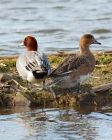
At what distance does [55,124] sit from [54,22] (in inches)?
399

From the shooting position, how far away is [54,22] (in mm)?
18984

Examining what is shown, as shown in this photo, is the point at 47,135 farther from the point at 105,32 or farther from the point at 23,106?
the point at 105,32

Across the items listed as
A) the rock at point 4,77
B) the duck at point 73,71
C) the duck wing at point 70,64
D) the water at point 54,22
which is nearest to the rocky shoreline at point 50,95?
the rock at point 4,77

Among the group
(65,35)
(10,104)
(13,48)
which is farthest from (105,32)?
(10,104)

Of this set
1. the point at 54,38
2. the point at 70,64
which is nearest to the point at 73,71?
the point at 70,64

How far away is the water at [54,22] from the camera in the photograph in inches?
630

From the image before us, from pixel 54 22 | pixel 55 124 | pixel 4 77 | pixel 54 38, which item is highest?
pixel 54 22

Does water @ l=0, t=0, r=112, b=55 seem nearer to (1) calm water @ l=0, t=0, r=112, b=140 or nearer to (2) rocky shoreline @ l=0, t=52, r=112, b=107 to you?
(1) calm water @ l=0, t=0, r=112, b=140

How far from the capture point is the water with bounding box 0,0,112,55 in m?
16.0

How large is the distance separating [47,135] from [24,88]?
180 cm

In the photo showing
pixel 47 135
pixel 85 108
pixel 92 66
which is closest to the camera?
pixel 47 135

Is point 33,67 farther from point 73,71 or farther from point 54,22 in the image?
point 54,22

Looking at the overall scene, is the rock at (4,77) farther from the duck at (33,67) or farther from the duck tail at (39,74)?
the duck tail at (39,74)

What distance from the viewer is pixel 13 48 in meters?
15.3
